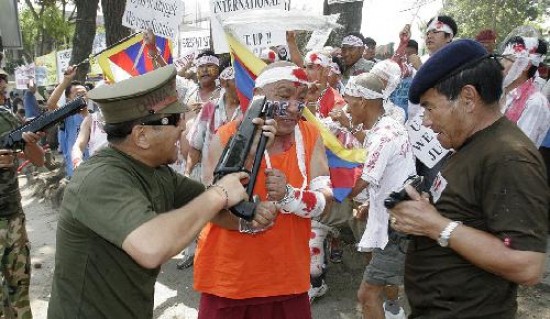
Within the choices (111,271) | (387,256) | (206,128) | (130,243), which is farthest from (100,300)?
(206,128)

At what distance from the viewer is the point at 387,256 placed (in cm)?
352

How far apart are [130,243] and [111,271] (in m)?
0.38

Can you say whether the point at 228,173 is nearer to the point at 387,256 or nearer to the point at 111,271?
the point at 111,271

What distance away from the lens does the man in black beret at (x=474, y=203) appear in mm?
1732

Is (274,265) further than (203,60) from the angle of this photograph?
No

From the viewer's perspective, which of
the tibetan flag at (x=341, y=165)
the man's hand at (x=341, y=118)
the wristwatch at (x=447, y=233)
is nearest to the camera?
the wristwatch at (x=447, y=233)

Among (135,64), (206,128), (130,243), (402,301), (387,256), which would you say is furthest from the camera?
(135,64)

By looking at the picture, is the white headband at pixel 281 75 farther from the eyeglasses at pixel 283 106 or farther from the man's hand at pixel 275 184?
the man's hand at pixel 275 184

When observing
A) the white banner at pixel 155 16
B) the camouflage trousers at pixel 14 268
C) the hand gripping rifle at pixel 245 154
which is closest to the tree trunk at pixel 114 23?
the white banner at pixel 155 16

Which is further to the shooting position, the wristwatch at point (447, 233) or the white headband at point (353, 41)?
the white headband at point (353, 41)

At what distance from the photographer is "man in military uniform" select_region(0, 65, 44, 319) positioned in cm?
382

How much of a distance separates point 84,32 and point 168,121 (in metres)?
11.0

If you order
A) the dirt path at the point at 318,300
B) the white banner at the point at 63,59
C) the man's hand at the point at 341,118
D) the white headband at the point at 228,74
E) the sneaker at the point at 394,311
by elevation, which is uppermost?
the white headband at the point at 228,74

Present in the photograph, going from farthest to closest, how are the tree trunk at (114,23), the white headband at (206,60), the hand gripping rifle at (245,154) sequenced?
the tree trunk at (114,23) → the white headband at (206,60) → the hand gripping rifle at (245,154)
